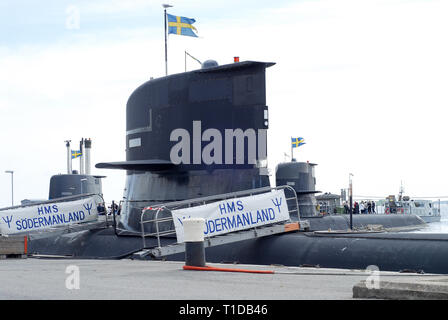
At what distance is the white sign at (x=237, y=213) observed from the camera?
1587 cm

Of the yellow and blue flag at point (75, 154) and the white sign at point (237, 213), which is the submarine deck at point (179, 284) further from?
the yellow and blue flag at point (75, 154)

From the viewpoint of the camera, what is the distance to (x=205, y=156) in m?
17.6

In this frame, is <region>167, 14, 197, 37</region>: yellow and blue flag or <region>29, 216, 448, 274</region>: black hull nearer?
<region>29, 216, 448, 274</region>: black hull

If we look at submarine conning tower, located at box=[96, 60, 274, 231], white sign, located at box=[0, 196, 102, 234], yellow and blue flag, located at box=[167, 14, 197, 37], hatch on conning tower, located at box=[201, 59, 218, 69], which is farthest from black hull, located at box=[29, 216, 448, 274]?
yellow and blue flag, located at box=[167, 14, 197, 37]

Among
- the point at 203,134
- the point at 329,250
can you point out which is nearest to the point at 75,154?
the point at 203,134

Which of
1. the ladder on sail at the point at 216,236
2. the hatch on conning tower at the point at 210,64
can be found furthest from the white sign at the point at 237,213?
the hatch on conning tower at the point at 210,64

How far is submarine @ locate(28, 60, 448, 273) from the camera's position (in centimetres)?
1652

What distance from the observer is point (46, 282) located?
1048cm

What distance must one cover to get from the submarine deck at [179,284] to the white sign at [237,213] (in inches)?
107

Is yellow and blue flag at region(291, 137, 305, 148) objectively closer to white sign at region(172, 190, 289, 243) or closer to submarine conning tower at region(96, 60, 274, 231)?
submarine conning tower at region(96, 60, 274, 231)

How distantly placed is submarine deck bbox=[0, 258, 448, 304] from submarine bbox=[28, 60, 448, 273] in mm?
4018

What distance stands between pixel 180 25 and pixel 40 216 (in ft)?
24.3

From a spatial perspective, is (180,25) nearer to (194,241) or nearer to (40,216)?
(40,216)
